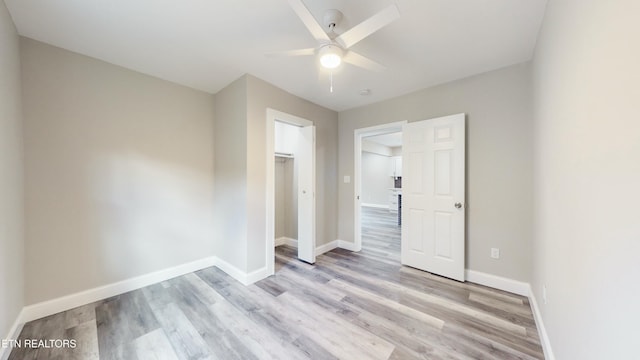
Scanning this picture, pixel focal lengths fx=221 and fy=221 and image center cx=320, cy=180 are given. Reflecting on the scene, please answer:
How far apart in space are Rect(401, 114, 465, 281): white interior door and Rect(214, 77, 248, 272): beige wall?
7.09 feet

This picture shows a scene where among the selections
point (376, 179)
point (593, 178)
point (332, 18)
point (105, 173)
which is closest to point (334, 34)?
point (332, 18)

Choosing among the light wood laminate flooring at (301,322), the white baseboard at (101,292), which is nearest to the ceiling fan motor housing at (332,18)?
the light wood laminate flooring at (301,322)

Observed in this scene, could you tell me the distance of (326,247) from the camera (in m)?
3.74

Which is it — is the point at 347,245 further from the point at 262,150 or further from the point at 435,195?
the point at 262,150

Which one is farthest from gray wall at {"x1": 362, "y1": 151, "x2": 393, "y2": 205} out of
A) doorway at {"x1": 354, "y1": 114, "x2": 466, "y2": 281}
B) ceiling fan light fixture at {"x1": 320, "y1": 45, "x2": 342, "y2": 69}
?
ceiling fan light fixture at {"x1": 320, "y1": 45, "x2": 342, "y2": 69}

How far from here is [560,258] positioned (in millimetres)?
1327

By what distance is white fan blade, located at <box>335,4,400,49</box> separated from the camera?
49.5 inches

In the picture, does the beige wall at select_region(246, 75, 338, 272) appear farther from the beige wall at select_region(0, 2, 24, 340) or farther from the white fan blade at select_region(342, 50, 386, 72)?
the beige wall at select_region(0, 2, 24, 340)

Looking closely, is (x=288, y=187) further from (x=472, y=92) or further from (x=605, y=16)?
(x=605, y=16)

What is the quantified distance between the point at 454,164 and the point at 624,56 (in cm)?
207

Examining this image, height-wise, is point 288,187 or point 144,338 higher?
point 288,187

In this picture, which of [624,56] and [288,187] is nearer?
[624,56]

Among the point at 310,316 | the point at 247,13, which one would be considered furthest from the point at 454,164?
the point at 247,13

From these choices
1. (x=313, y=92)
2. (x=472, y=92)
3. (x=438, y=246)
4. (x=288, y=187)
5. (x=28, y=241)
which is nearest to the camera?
(x=28, y=241)
